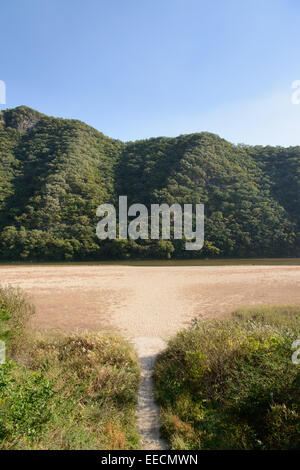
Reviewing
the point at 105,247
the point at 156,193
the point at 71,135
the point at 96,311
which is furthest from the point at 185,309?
the point at 71,135

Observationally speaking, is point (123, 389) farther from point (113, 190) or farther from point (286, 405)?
point (113, 190)

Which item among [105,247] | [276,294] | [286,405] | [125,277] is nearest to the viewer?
[286,405]

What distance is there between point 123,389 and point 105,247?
3487 centimetres

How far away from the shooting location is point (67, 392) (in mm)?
4371

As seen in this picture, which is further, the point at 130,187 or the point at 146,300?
the point at 130,187

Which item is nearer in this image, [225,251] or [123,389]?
[123,389]

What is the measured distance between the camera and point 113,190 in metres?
53.3

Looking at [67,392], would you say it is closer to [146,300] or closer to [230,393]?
[230,393]

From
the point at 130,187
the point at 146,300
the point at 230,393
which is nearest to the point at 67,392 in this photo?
the point at 230,393

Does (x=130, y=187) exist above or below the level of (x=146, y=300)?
above

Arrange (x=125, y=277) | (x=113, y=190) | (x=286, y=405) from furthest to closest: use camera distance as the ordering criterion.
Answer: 1. (x=113, y=190)
2. (x=125, y=277)
3. (x=286, y=405)

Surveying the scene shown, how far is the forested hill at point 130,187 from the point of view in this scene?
129ft

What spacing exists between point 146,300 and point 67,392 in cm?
1060

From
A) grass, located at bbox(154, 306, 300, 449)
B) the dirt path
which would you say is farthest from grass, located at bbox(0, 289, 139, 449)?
grass, located at bbox(154, 306, 300, 449)
